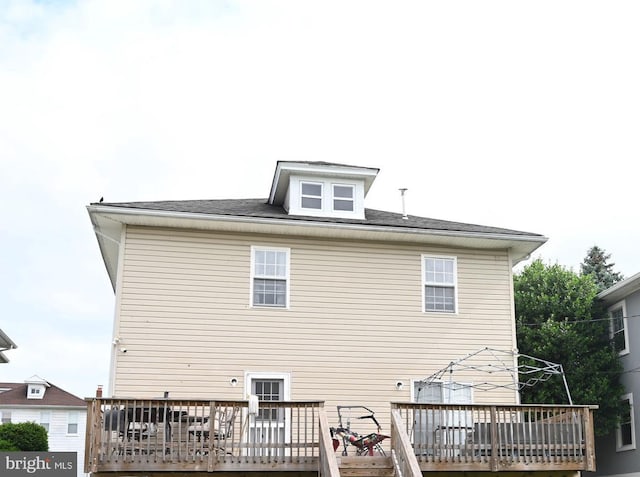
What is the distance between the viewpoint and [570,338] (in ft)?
76.1

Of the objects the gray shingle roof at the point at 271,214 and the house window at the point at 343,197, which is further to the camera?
the house window at the point at 343,197

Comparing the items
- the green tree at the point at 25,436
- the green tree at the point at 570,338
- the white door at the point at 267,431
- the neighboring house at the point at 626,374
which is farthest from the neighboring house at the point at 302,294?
the green tree at the point at 25,436

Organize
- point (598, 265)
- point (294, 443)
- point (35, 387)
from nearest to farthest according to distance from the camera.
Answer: point (294, 443)
point (598, 265)
point (35, 387)

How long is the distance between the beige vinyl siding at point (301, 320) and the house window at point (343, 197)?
907mm

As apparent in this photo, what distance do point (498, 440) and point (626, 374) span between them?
10.5 metres

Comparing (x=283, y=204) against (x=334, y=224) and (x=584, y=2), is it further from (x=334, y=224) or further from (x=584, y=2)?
(x=584, y=2)

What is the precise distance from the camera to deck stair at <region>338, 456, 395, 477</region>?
12953 millimetres

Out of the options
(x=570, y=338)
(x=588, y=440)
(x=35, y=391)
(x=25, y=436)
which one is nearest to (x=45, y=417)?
(x=35, y=391)

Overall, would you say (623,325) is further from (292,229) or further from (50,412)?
(50,412)

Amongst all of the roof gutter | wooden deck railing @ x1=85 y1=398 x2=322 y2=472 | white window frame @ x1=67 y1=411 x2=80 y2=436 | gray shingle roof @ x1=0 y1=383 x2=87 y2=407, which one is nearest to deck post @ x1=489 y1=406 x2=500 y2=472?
wooden deck railing @ x1=85 y1=398 x2=322 y2=472

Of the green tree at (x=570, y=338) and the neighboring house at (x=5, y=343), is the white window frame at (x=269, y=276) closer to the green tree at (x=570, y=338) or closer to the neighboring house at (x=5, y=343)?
the neighboring house at (x=5, y=343)

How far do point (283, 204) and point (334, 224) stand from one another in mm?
2323

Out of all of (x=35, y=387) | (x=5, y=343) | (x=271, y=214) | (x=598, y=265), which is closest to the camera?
(x=271, y=214)

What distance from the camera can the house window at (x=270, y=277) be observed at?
54.6ft
